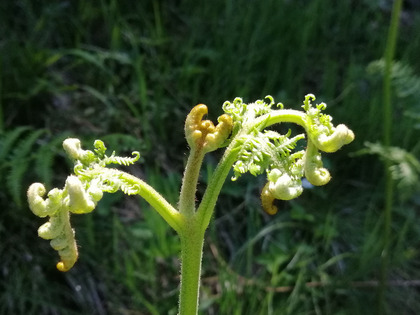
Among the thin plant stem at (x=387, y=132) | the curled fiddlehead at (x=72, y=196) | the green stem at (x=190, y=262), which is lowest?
the green stem at (x=190, y=262)

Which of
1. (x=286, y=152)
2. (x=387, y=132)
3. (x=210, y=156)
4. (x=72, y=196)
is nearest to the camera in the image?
(x=72, y=196)

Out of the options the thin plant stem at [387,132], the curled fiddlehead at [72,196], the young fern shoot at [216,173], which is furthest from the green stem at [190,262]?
the thin plant stem at [387,132]

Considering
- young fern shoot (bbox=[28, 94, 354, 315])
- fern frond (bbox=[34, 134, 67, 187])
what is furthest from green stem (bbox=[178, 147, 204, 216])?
fern frond (bbox=[34, 134, 67, 187])

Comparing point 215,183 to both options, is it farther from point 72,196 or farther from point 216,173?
point 72,196

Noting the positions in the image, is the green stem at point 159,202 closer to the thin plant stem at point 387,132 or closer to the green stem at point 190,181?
the green stem at point 190,181

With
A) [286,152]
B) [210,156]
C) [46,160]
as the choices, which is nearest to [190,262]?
[286,152]

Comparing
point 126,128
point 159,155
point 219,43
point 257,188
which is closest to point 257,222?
point 257,188
